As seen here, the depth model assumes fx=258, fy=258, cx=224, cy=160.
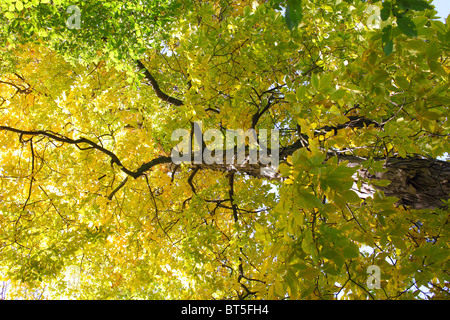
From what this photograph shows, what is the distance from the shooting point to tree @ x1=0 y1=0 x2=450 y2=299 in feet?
4.39

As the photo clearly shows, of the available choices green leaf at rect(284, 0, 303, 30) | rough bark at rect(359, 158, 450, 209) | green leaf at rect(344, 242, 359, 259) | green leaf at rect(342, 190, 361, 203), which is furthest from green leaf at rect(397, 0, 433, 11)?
rough bark at rect(359, 158, 450, 209)

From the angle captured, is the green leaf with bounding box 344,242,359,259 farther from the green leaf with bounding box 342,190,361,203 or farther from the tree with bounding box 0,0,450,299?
the green leaf with bounding box 342,190,361,203

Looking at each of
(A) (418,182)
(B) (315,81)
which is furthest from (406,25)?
(A) (418,182)

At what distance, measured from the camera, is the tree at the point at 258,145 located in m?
1.34

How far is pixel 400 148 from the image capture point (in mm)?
1914

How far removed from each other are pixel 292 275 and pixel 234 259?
2.56 m

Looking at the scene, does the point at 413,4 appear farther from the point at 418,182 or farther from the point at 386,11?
the point at 418,182

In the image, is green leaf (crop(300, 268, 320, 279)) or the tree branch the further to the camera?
the tree branch

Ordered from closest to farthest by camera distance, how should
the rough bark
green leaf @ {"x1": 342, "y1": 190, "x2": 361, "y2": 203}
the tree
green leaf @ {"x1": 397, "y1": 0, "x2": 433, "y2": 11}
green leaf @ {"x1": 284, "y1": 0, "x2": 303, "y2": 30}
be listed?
green leaf @ {"x1": 397, "y1": 0, "x2": 433, "y2": 11}
green leaf @ {"x1": 284, "y1": 0, "x2": 303, "y2": 30}
green leaf @ {"x1": 342, "y1": 190, "x2": 361, "y2": 203}
the tree
the rough bark

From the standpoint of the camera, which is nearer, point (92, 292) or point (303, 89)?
point (303, 89)

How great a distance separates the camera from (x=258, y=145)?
133 inches

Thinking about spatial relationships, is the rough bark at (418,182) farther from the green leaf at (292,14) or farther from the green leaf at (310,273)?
the green leaf at (292,14)
